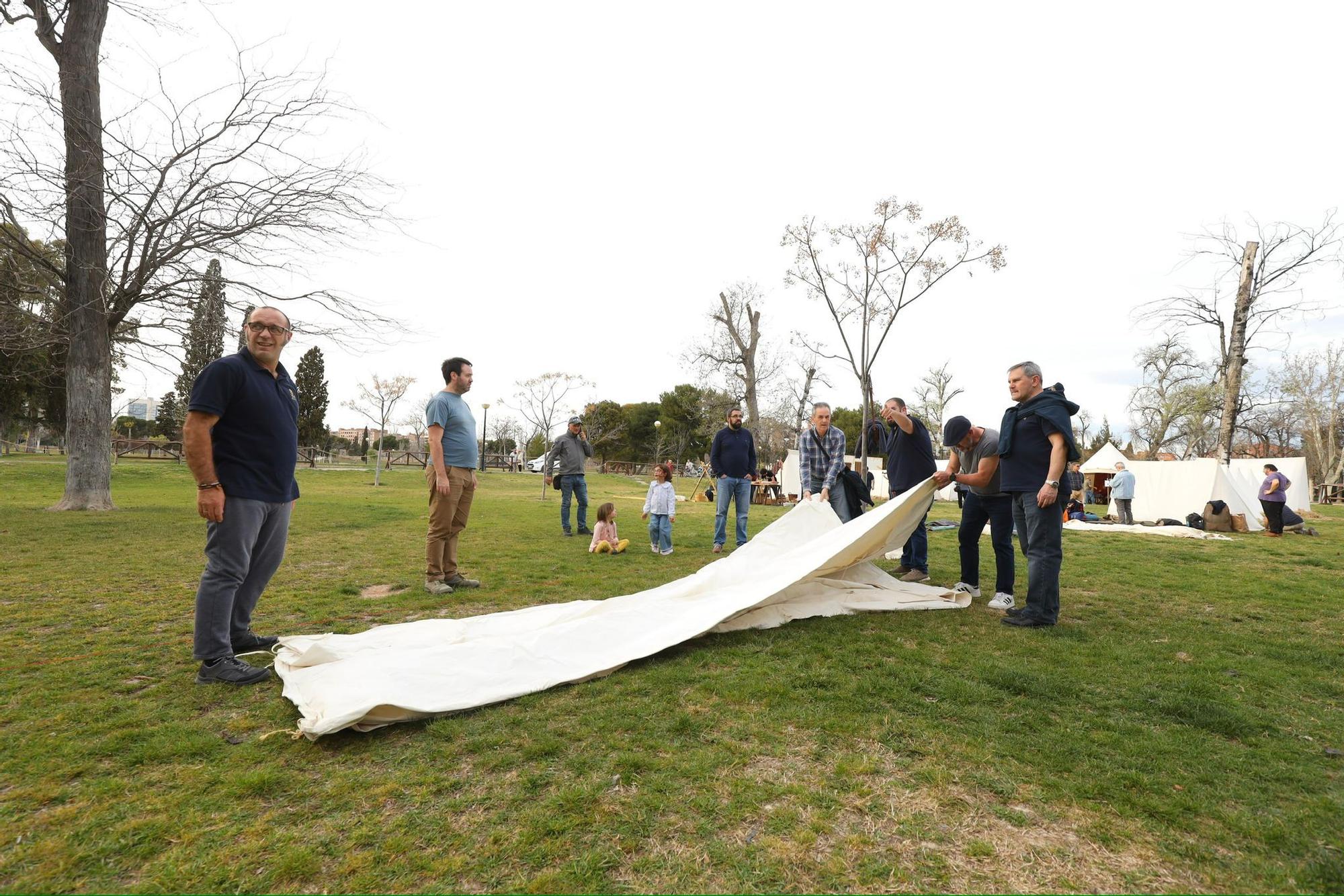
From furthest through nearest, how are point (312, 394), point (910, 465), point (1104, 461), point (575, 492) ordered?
point (312, 394) < point (1104, 461) < point (575, 492) < point (910, 465)

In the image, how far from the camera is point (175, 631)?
13.5 ft

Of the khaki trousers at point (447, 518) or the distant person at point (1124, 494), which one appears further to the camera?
the distant person at point (1124, 494)

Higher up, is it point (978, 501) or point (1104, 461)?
point (1104, 461)

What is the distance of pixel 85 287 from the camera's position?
1023 cm

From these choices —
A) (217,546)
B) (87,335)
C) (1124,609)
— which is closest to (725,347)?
→ (87,335)

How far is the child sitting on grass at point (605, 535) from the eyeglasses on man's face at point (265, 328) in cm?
504

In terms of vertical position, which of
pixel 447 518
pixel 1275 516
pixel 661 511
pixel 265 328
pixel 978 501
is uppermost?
pixel 265 328

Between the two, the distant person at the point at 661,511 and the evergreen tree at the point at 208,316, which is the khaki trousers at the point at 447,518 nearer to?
the distant person at the point at 661,511

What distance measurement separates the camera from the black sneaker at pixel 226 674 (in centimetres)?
323

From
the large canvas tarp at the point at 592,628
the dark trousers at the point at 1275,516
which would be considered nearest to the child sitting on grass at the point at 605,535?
the large canvas tarp at the point at 592,628

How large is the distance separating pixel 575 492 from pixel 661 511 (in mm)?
2326

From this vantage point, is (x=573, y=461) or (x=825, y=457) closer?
(x=825, y=457)

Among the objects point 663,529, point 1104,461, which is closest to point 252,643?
point 663,529

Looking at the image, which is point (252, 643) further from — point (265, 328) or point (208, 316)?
point (208, 316)
